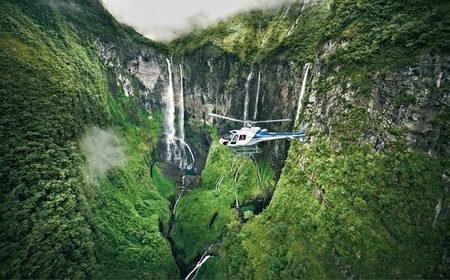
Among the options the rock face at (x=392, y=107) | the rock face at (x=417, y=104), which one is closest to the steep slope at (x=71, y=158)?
the rock face at (x=392, y=107)

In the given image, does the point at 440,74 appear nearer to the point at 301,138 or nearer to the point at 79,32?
A: the point at 301,138

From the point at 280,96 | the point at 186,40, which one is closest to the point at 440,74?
the point at 280,96

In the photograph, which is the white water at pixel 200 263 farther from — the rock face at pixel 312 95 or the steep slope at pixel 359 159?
the rock face at pixel 312 95

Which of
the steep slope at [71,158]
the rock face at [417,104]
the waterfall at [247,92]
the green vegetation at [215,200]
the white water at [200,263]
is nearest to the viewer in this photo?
the rock face at [417,104]

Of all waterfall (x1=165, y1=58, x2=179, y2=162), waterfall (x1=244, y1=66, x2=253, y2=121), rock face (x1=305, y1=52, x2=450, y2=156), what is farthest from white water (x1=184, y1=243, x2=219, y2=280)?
waterfall (x1=165, y1=58, x2=179, y2=162)

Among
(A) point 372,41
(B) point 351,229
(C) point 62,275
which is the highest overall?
(A) point 372,41

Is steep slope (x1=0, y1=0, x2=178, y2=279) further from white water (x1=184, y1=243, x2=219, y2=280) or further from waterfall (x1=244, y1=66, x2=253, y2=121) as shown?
waterfall (x1=244, y1=66, x2=253, y2=121)

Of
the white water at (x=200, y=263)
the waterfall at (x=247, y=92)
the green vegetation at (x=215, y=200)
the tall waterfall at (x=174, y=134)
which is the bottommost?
the white water at (x=200, y=263)

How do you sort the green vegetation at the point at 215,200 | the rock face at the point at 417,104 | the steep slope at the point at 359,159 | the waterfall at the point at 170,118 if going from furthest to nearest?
the waterfall at the point at 170,118 < the green vegetation at the point at 215,200 < the rock face at the point at 417,104 < the steep slope at the point at 359,159

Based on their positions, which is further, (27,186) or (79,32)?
(79,32)
